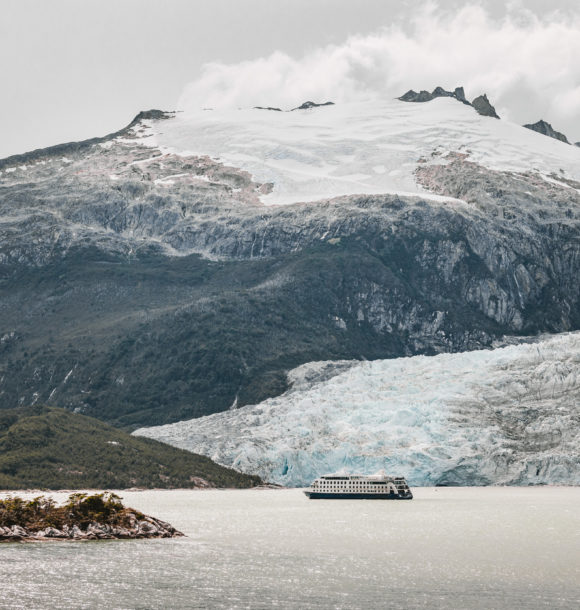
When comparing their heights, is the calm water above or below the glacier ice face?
below

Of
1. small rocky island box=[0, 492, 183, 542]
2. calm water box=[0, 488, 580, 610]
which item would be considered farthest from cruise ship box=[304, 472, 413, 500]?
small rocky island box=[0, 492, 183, 542]

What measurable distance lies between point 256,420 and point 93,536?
10336 cm

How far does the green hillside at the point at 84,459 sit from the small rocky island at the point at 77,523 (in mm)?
58135

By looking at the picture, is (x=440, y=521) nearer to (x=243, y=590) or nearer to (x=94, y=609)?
(x=243, y=590)

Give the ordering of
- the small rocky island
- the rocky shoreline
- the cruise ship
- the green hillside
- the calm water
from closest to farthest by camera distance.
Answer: the calm water → the rocky shoreline → the small rocky island → the cruise ship → the green hillside

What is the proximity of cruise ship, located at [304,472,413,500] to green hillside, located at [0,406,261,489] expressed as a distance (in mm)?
23847

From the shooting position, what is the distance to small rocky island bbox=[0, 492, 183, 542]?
64.8 meters

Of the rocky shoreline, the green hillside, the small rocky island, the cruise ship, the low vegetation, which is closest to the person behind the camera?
the rocky shoreline

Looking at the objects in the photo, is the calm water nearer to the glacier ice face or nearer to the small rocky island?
the small rocky island

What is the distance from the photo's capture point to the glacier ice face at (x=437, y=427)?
131 meters

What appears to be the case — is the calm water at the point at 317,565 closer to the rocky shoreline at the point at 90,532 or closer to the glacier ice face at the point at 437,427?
the rocky shoreline at the point at 90,532

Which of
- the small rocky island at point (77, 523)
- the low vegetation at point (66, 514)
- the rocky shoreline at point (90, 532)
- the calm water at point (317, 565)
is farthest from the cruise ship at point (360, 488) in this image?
the low vegetation at point (66, 514)

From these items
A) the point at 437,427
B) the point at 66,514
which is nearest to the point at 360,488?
the point at 437,427

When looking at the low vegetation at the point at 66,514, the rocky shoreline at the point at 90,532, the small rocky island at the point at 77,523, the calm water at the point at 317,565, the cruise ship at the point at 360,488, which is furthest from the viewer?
the cruise ship at the point at 360,488
